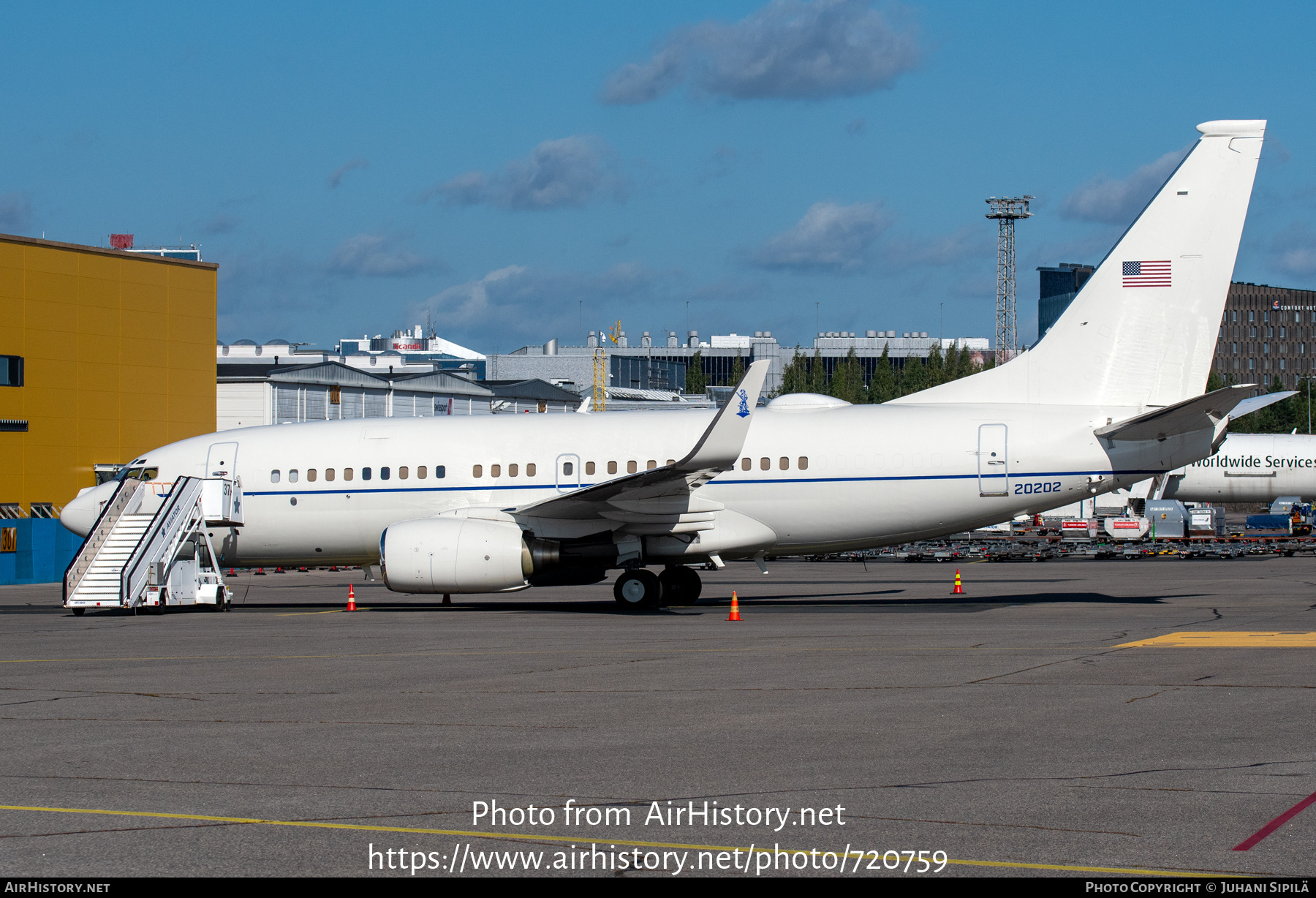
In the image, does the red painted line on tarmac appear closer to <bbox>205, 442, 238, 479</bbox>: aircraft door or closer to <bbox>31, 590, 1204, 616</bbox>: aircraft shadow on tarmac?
<bbox>31, 590, 1204, 616</bbox>: aircraft shadow on tarmac

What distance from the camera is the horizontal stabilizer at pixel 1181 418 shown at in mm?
20625

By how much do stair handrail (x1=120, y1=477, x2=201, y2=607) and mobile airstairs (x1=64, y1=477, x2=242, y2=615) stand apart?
1 centimetres

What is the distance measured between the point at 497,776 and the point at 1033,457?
16.4 metres

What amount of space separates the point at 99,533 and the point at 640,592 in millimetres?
11073

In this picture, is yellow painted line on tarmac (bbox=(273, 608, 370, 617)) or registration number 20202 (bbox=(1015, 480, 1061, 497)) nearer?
registration number 20202 (bbox=(1015, 480, 1061, 497))

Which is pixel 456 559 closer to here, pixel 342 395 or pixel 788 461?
pixel 788 461

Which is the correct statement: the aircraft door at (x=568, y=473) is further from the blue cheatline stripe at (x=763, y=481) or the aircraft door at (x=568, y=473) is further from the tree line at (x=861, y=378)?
the tree line at (x=861, y=378)

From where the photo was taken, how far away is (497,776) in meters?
8.55

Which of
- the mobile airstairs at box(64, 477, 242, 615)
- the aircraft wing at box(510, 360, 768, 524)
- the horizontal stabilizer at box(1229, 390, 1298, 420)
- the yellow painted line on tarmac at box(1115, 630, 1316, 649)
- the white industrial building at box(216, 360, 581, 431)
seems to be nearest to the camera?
the yellow painted line on tarmac at box(1115, 630, 1316, 649)

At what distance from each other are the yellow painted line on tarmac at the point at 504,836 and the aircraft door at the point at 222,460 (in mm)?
18680

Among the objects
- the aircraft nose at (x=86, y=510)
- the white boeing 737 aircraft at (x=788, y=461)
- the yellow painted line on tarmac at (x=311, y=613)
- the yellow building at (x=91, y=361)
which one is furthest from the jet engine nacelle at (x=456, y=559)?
the yellow building at (x=91, y=361)

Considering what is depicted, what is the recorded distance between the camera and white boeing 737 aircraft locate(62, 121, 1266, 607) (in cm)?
2217

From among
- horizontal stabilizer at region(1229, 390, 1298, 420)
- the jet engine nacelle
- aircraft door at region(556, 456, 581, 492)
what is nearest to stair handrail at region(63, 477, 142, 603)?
the jet engine nacelle
